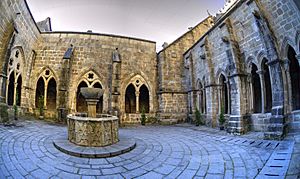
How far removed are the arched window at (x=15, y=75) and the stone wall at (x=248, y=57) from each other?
1079 cm

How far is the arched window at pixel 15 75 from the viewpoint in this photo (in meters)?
9.22

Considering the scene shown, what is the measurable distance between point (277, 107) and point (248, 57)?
9.00 ft

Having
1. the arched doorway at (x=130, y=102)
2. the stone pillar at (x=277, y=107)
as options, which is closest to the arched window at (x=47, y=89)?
the arched doorway at (x=130, y=102)

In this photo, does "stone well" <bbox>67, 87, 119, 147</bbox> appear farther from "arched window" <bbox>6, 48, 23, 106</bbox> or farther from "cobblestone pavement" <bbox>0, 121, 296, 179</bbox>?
"arched window" <bbox>6, 48, 23, 106</bbox>

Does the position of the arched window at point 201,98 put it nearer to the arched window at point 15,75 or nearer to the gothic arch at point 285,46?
the gothic arch at point 285,46

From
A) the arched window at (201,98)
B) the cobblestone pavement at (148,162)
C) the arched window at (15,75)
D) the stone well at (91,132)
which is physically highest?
the arched window at (15,75)

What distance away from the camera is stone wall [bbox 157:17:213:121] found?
1285cm

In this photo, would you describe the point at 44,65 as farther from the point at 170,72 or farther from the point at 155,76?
the point at 170,72

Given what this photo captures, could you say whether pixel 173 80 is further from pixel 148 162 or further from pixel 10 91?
pixel 10 91

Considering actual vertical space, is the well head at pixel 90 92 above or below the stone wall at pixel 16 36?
below

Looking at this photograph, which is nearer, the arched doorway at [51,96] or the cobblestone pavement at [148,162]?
the cobblestone pavement at [148,162]

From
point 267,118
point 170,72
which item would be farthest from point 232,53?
point 170,72

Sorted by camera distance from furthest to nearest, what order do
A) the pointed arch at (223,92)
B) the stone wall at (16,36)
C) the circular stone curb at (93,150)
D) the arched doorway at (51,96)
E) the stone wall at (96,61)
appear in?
the arched doorway at (51,96) → the stone wall at (96,61) → the pointed arch at (223,92) → the stone wall at (16,36) → the circular stone curb at (93,150)

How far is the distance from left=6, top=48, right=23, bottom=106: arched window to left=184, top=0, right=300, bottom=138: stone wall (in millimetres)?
10788
